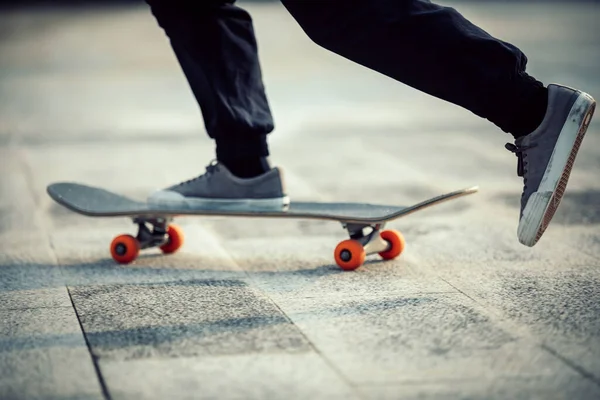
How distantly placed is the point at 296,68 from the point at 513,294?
6803 mm

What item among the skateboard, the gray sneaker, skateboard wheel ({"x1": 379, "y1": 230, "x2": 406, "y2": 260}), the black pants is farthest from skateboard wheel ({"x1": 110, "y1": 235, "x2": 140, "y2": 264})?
the gray sneaker

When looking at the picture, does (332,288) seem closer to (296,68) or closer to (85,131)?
(85,131)

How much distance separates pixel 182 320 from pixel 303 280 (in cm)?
56

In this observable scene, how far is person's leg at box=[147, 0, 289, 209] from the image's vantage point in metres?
3.20

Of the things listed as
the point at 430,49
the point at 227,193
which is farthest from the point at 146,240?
the point at 430,49

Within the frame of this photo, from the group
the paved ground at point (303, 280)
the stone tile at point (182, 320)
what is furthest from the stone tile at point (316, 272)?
the stone tile at point (182, 320)

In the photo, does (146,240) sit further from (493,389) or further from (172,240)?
(493,389)

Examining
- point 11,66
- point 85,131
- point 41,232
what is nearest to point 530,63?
point 85,131

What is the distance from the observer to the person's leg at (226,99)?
10.5 feet

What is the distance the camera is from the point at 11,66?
963 cm

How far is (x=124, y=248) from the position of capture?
3299 millimetres

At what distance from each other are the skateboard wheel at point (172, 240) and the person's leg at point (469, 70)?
1063mm

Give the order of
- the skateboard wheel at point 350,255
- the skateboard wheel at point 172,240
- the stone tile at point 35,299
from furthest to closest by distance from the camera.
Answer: the skateboard wheel at point 172,240, the skateboard wheel at point 350,255, the stone tile at point 35,299

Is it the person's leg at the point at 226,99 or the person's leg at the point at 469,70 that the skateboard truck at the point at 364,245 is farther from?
the person's leg at the point at 469,70
